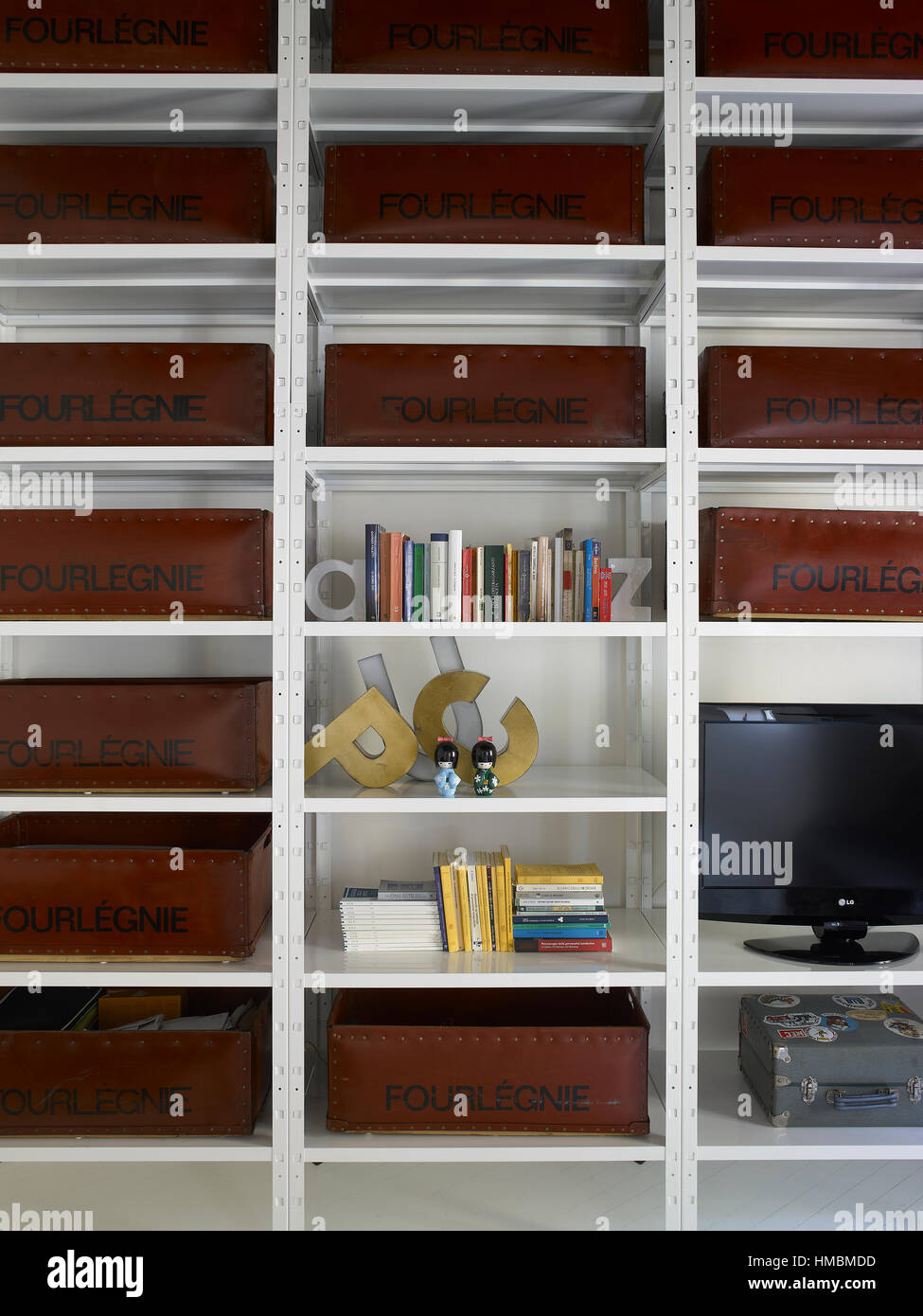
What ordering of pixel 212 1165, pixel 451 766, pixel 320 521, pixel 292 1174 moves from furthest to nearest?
pixel 320 521, pixel 212 1165, pixel 451 766, pixel 292 1174

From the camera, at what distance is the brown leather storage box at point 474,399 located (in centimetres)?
201

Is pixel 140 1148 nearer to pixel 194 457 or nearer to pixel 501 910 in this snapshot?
pixel 501 910

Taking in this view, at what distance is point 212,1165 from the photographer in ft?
7.43

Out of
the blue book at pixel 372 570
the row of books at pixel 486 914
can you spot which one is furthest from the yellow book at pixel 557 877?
the blue book at pixel 372 570

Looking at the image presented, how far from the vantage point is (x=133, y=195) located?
1990 millimetres

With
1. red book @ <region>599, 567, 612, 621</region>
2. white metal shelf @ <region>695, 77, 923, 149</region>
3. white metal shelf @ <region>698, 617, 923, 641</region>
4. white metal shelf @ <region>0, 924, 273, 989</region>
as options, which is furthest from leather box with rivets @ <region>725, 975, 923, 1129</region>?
white metal shelf @ <region>695, 77, 923, 149</region>

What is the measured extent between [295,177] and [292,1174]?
2115 mm

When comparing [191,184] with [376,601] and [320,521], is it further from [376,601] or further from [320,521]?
Result: [376,601]

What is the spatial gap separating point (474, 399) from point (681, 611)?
650 millimetres

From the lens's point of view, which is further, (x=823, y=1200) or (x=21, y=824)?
(x=21, y=824)

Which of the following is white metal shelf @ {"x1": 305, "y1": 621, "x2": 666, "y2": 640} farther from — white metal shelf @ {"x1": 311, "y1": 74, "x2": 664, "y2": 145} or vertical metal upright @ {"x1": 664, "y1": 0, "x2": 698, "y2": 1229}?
white metal shelf @ {"x1": 311, "y1": 74, "x2": 664, "y2": 145}

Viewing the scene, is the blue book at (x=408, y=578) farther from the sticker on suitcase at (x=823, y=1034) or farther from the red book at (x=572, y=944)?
the sticker on suitcase at (x=823, y=1034)

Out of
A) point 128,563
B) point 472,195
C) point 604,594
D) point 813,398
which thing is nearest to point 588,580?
point 604,594
